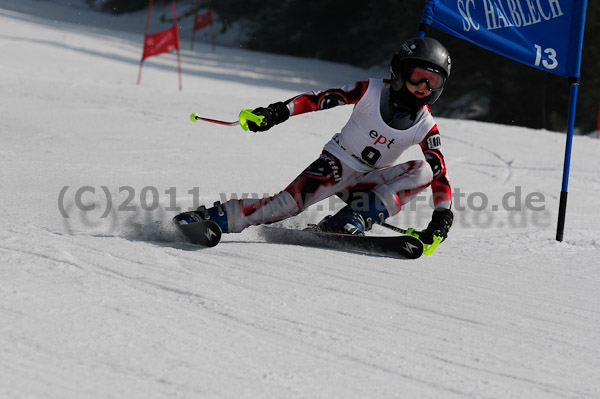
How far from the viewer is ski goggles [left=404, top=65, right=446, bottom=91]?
4.18 metres

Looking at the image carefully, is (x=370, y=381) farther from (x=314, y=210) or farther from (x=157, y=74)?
(x=157, y=74)

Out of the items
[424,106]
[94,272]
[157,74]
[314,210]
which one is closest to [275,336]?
[94,272]

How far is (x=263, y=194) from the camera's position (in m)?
5.83

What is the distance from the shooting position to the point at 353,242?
4.17 metres

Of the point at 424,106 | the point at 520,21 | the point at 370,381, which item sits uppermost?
the point at 520,21

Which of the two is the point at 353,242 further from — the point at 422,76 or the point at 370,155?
the point at 422,76

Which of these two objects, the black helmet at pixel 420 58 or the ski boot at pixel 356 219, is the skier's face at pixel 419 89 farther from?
the ski boot at pixel 356 219

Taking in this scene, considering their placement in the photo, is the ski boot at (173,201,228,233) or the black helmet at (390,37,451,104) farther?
the black helmet at (390,37,451,104)

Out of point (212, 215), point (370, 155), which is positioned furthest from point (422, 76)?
point (212, 215)

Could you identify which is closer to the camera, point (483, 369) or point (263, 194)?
point (483, 369)

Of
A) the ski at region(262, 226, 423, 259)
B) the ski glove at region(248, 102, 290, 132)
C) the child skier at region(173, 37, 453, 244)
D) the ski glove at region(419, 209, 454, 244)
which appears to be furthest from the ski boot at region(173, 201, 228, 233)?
the ski glove at region(419, 209, 454, 244)

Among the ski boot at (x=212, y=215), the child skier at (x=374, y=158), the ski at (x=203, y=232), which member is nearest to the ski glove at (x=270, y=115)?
the child skier at (x=374, y=158)

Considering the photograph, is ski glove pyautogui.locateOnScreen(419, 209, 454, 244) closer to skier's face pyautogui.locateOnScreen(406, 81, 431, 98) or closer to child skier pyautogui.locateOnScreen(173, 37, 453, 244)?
child skier pyautogui.locateOnScreen(173, 37, 453, 244)

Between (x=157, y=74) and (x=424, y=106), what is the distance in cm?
1226
